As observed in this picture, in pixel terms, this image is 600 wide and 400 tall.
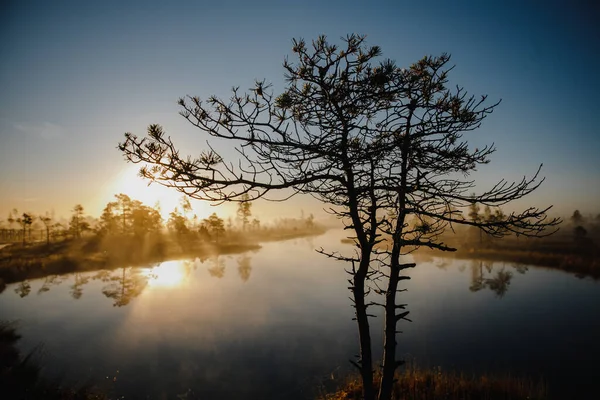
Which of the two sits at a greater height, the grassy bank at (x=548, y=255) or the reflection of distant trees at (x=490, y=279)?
the grassy bank at (x=548, y=255)

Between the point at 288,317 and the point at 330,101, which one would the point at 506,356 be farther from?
the point at 330,101

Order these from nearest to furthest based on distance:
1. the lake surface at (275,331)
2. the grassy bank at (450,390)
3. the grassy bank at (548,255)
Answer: the grassy bank at (450,390)
the lake surface at (275,331)
the grassy bank at (548,255)

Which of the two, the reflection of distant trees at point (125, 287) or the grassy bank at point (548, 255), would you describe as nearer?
the reflection of distant trees at point (125, 287)

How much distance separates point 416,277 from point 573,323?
53.0 ft

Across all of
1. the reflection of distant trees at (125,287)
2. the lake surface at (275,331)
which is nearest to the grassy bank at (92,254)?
the lake surface at (275,331)

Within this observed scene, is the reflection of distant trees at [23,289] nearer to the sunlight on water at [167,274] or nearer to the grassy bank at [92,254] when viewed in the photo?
the grassy bank at [92,254]

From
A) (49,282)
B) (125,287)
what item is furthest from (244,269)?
(49,282)

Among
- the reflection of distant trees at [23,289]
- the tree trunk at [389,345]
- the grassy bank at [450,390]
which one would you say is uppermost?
the tree trunk at [389,345]

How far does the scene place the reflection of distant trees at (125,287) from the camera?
2592cm

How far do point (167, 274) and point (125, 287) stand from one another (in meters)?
7.57

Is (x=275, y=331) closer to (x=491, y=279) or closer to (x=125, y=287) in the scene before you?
(x=125, y=287)

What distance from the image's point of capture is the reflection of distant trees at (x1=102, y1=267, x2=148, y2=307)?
25.9 metres

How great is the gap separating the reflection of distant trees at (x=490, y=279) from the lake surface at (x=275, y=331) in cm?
28

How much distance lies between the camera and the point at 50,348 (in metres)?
15.1
